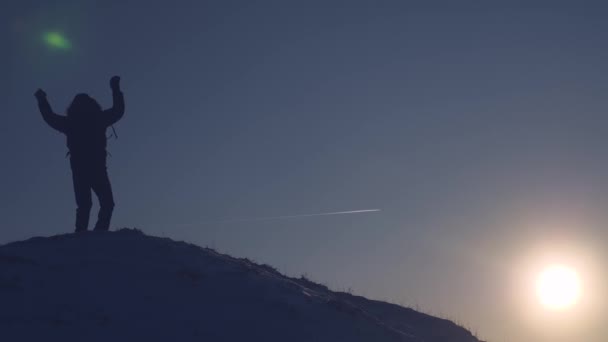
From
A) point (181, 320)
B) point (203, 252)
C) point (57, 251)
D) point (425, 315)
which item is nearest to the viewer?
point (181, 320)

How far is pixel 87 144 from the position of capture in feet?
47.2

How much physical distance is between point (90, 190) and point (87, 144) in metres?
0.86

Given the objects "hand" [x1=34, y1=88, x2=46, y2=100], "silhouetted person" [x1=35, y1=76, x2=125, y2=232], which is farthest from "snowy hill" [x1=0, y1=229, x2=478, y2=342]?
"hand" [x1=34, y1=88, x2=46, y2=100]

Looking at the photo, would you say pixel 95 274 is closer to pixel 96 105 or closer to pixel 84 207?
pixel 84 207

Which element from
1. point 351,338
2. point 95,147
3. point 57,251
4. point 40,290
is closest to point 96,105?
point 95,147

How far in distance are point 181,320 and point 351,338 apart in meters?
2.53

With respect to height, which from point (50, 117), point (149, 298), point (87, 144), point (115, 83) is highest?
point (115, 83)

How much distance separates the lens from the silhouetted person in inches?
564

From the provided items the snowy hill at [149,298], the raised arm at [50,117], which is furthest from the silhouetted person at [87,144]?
the snowy hill at [149,298]

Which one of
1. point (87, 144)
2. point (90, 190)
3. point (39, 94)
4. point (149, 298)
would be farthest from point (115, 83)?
point (149, 298)

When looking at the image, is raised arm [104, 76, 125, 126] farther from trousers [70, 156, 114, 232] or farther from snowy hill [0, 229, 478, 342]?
snowy hill [0, 229, 478, 342]

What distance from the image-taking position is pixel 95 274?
11.5m

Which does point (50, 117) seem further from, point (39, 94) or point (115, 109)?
point (115, 109)

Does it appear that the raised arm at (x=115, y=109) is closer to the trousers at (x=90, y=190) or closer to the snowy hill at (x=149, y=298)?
the trousers at (x=90, y=190)
